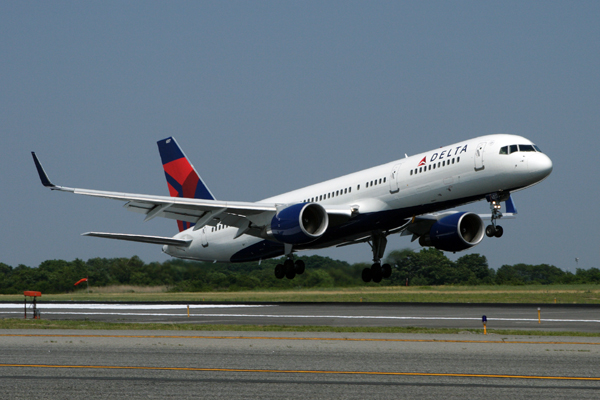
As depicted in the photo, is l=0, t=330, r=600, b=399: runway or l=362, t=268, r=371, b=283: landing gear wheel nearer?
l=0, t=330, r=600, b=399: runway

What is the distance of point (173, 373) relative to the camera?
44.9ft

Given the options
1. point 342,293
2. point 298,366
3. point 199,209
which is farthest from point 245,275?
point 298,366

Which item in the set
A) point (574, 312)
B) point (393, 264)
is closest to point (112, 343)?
point (574, 312)

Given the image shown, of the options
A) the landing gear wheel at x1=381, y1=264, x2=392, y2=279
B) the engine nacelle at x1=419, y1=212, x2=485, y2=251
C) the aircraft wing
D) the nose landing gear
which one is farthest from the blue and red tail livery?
the engine nacelle at x1=419, y1=212, x2=485, y2=251

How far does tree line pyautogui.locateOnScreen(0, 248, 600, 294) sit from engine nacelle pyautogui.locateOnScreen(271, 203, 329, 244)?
9.31 meters

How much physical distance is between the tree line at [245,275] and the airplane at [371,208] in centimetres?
391

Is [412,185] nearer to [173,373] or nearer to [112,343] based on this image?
[112,343]

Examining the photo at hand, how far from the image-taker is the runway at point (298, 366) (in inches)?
463

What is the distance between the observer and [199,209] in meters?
37.6

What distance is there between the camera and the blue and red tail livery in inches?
1895

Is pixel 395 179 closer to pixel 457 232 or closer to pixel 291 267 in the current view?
pixel 457 232

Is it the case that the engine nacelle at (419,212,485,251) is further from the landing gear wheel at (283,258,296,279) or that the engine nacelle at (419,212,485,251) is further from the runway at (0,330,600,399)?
the runway at (0,330,600,399)

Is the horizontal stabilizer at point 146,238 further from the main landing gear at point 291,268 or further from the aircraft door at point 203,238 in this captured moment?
the main landing gear at point 291,268

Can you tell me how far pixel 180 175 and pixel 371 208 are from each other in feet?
61.7
